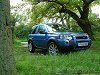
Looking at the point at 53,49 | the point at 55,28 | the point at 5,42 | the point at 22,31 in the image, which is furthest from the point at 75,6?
the point at 22,31

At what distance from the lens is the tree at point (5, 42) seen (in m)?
6.48

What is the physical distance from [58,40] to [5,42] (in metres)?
7.65

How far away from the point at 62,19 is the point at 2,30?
20.0 meters

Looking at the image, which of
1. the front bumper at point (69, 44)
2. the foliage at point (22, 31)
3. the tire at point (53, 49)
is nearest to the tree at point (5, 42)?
the front bumper at point (69, 44)

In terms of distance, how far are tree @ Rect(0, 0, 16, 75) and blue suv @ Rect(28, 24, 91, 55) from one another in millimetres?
7453

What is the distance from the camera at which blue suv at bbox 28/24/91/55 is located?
13.9 metres

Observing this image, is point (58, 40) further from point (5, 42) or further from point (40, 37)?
point (5, 42)

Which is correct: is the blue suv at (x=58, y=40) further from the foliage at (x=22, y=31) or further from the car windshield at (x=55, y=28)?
the foliage at (x=22, y=31)

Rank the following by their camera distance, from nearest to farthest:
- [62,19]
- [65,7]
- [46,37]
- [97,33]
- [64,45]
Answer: [64,45] < [46,37] < [65,7] < [62,19] < [97,33]

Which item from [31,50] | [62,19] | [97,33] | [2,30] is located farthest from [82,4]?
[2,30]

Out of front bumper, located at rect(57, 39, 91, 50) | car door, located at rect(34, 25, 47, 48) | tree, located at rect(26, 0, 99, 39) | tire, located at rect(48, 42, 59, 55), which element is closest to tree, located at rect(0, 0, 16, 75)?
front bumper, located at rect(57, 39, 91, 50)

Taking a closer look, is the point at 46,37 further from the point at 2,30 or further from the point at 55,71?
the point at 2,30

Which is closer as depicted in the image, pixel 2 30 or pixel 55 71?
pixel 2 30

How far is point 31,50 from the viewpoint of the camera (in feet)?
56.0
